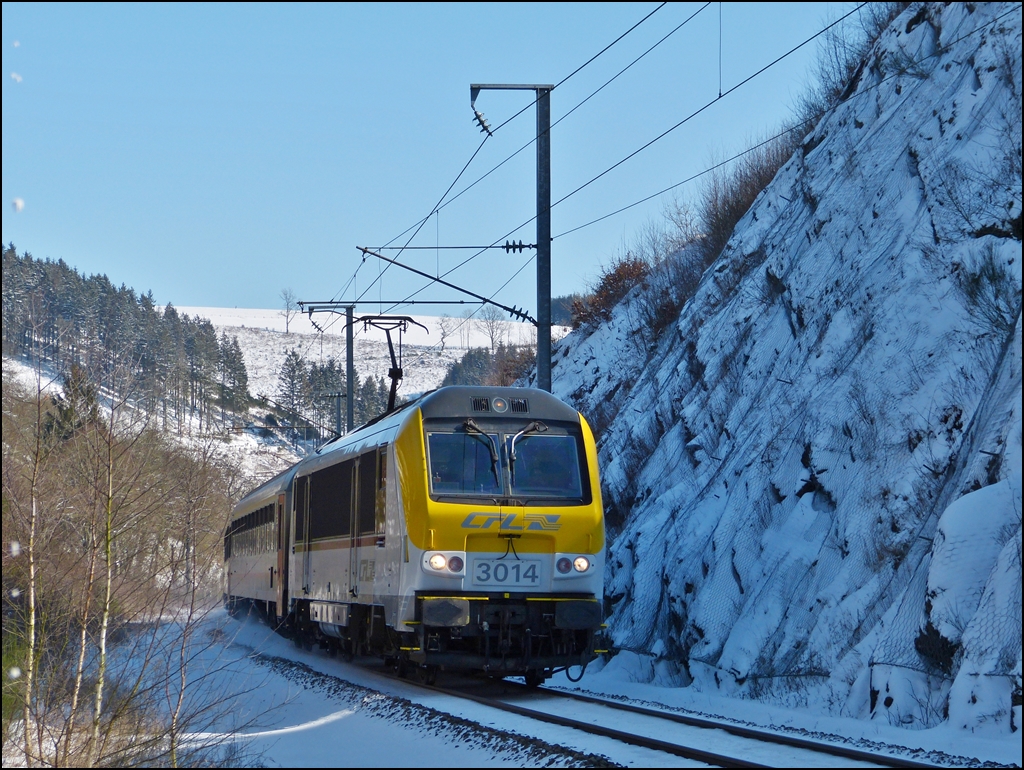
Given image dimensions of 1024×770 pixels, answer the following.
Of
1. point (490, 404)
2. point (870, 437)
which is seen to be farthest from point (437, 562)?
point (870, 437)

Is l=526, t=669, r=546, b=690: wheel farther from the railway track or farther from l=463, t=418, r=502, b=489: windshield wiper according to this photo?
l=463, t=418, r=502, b=489: windshield wiper

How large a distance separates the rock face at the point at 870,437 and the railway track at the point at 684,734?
1.73 m

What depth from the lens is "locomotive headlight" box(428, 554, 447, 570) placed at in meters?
12.3

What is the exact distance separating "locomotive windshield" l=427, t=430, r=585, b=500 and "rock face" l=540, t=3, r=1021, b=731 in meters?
3.09

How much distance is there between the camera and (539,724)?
10.5 meters

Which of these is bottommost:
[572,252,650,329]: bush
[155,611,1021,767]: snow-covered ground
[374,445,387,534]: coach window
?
[155,611,1021,767]: snow-covered ground

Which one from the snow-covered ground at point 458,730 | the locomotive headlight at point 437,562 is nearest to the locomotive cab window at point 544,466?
the locomotive headlight at point 437,562

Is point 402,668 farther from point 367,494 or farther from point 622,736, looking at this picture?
point 622,736

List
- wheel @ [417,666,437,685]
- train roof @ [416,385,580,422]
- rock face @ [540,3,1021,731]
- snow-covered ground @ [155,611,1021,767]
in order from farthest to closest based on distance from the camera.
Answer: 1. wheel @ [417,666,437,685]
2. train roof @ [416,385,580,422]
3. rock face @ [540,3,1021,731]
4. snow-covered ground @ [155,611,1021,767]

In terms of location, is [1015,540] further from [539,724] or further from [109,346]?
[109,346]

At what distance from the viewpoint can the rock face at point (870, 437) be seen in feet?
34.8

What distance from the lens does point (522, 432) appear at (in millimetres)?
13117

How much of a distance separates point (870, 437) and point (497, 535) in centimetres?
497

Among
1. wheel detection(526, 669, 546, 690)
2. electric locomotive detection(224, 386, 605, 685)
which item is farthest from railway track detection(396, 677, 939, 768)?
electric locomotive detection(224, 386, 605, 685)
